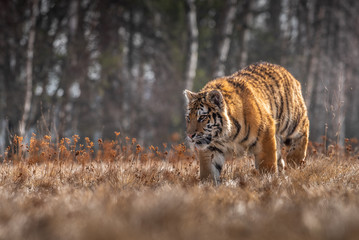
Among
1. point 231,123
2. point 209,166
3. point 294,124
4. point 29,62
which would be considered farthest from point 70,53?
point 231,123

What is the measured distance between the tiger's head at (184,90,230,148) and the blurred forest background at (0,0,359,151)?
3953mm

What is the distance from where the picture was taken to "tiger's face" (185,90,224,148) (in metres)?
4.26

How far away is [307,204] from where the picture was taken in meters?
2.74

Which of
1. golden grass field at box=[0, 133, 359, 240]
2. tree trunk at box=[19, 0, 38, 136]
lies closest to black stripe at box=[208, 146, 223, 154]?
golden grass field at box=[0, 133, 359, 240]

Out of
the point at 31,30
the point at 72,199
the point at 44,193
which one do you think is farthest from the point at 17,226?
the point at 31,30

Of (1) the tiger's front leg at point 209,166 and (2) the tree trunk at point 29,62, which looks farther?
(2) the tree trunk at point 29,62

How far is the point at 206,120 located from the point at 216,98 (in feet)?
0.97

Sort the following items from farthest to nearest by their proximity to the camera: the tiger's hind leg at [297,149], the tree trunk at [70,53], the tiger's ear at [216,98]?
the tree trunk at [70,53] < the tiger's hind leg at [297,149] < the tiger's ear at [216,98]

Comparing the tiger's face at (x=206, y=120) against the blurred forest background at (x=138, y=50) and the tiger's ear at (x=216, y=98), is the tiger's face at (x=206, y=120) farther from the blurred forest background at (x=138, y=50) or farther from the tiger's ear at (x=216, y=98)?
the blurred forest background at (x=138, y=50)

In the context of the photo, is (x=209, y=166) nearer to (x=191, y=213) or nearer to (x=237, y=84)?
(x=237, y=84)

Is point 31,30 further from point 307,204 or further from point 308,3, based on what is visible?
point 308,3

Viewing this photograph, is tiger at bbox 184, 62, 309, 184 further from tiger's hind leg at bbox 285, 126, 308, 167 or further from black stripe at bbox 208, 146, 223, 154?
tiger's hind leg at bbox 285, 126, 308, 167

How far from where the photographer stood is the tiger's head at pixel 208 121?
4.26 m

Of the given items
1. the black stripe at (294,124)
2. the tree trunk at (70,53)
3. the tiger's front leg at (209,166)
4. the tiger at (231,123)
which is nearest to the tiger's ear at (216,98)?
the tiger at (231,123)
